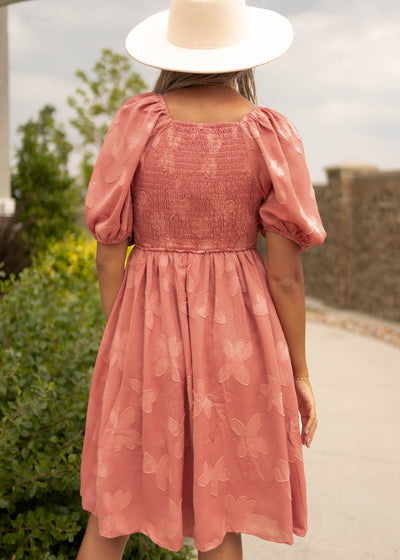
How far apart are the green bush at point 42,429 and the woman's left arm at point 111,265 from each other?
2.40 feet

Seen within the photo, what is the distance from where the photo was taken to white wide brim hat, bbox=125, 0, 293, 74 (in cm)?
179

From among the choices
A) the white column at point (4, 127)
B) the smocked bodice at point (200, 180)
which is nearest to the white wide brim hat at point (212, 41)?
the smocked bodice at point (200, 180)

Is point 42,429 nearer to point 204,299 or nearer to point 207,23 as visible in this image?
point 204,299

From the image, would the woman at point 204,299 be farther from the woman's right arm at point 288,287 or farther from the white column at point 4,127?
the white column at point 4,127

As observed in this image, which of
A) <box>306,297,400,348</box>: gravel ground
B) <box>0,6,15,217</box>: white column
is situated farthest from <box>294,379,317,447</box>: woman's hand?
<box>306,297,400,348</box>: gravel ground

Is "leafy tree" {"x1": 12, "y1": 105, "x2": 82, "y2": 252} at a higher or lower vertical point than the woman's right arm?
higher

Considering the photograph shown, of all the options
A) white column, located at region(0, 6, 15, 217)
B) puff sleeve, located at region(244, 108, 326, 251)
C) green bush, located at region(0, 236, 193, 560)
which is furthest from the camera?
white column, located at region(0, 6, 15, 217)

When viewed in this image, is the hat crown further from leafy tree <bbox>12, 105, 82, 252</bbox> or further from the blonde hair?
leafy tree <bbox>12, 105, 82, 252</bbox>

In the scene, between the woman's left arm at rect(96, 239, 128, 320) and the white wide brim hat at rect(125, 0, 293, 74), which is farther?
the woman's left arm at rect(96, 239, 128, 320)

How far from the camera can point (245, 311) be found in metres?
1.80

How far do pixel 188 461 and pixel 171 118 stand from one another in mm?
960

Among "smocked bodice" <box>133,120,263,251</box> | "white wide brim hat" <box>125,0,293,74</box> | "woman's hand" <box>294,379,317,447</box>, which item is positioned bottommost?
"woman's hand" <box>294,379,317,447</box>

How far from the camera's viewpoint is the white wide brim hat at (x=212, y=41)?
179 centimetres

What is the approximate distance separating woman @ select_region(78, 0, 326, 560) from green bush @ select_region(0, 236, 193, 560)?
0.70 metres
